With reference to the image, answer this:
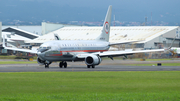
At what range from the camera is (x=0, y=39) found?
12431 centimetres

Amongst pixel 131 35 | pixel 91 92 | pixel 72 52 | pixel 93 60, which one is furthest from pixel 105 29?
pixel 131 35

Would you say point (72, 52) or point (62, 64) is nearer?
point (62, 64)

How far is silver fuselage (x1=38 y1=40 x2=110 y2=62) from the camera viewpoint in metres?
45.2

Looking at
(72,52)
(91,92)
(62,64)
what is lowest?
(91,92)

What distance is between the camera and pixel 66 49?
155 feet

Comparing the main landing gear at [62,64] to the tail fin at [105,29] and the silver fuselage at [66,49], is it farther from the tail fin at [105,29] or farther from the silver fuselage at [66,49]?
the tail fin at [105,29]

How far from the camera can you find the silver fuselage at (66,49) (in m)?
45.2

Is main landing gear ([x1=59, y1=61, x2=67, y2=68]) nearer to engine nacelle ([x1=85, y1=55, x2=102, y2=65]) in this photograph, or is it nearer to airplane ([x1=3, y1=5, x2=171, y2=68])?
airplane ([x1=3, y1=5, x2=171, y2=68])

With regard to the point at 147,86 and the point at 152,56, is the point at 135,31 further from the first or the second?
the point at 147,86

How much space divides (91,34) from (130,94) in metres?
105

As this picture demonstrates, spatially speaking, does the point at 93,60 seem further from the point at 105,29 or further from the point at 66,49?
the point at 105,29

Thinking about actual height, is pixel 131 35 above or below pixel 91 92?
above

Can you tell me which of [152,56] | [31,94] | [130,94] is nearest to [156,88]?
[130,94]

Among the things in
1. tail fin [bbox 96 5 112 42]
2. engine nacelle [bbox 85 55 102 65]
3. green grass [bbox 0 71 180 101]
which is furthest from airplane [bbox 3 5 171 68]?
green grass [bbox 0 71 180 101]
